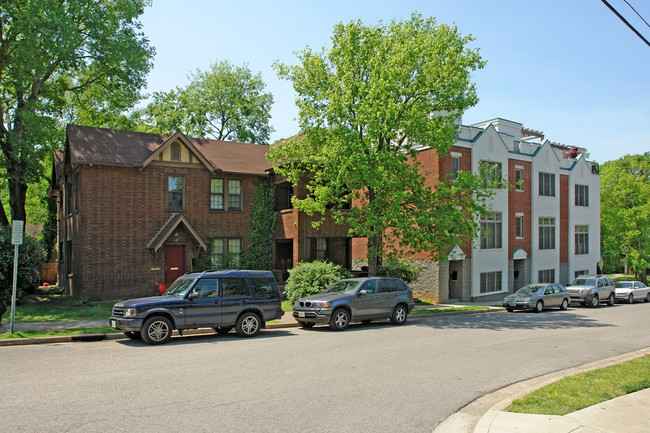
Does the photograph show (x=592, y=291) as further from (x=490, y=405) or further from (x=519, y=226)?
(x=490, y=405)

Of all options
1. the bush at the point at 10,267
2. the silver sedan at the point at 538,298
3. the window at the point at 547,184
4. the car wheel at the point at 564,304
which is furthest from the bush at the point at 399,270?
the bush at the point at 10,267

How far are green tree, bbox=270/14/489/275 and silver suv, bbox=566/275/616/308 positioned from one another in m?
11.1

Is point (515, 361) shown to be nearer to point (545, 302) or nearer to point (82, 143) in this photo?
point (545, 302)

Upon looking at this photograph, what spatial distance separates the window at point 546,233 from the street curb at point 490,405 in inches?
1043

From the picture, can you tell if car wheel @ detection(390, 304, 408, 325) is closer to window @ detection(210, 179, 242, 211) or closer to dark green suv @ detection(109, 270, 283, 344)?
dark green suv @ detection(109, 270, 283, 344)

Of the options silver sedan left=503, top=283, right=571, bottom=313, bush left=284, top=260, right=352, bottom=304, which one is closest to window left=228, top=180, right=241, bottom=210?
bush left=284, top=260, right=352, bottom=304

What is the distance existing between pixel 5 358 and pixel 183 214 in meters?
13.5

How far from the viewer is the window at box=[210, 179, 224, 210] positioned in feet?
81.3

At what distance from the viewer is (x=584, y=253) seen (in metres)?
39.4

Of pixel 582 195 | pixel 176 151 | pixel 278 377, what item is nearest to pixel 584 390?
pixel 278 377

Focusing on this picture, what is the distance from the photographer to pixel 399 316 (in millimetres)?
17203

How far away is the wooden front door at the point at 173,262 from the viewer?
75.9 ft

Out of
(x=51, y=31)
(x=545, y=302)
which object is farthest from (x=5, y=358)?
(x=545, y=302)

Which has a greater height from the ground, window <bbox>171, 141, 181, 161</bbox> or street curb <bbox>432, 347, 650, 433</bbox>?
window <bbox>171, 141, 181, 161</bbox>
